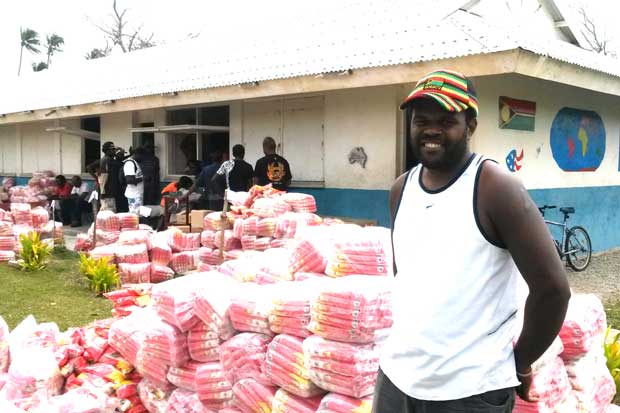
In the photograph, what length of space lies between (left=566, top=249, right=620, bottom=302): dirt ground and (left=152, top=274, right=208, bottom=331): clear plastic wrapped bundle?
218 inches

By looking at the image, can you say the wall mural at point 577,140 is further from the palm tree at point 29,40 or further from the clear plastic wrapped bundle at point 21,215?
the palm tree at point 29,40

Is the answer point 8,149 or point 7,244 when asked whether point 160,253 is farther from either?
point 8,149

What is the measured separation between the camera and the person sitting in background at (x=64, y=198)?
1509cm

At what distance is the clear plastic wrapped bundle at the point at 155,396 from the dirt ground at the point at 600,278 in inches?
221

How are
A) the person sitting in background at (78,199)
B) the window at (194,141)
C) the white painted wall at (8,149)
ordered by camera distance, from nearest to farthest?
the window at (194,141)
the person sitting in background at (78,199)
the white painted wall at (8,149)

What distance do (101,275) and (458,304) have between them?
649 centimetres

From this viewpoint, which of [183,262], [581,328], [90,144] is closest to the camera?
[581,328]

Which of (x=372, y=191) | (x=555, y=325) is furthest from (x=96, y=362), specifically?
(x=372, y=191)

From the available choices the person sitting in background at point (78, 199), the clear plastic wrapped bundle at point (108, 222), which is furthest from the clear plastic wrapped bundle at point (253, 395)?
the person sitting in background at point (78, 199)

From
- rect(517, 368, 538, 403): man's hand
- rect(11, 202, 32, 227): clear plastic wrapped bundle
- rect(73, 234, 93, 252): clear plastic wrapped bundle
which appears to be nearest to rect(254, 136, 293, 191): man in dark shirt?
rect(73, 234, 93, 252): clear plastic wrapped bundle

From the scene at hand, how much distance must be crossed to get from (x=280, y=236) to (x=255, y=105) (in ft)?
13.8

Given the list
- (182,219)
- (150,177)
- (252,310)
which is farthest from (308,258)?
(150,177)

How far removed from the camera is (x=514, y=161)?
853cm

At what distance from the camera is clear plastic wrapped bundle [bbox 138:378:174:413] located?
3672mm
